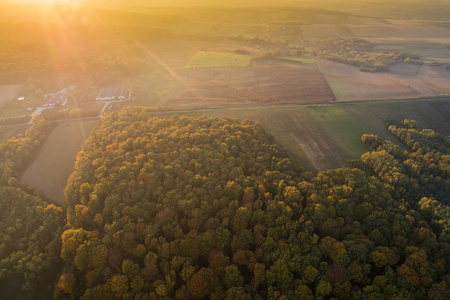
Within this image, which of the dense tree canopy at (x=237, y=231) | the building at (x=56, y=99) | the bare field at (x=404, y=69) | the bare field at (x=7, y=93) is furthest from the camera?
the bare field at (x=404, y=69)

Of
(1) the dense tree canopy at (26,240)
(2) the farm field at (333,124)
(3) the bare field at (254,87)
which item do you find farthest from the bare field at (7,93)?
(2) the farm field at (333,124)

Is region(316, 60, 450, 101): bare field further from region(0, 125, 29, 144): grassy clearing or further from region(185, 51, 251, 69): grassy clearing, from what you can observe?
region(0, 125, 29, 144): grassy clearing

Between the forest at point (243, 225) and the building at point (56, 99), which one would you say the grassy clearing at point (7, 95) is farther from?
the forest at point (243, 225)

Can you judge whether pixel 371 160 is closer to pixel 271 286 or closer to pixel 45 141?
pixel 271 286

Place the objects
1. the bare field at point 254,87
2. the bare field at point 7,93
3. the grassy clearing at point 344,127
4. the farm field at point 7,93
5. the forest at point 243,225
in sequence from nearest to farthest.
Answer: the forest at point 243,225, the grassy clearing at point 344,127, the bare field at point 254,87, the farm field at point 7,93, the bare field at point 7,93

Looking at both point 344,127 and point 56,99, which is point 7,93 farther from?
point 344,127

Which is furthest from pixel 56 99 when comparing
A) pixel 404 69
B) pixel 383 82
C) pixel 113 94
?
pixel 404 69

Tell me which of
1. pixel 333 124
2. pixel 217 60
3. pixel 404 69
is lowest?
pixel 333 124
